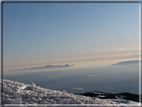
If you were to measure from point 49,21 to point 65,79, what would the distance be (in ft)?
6.12

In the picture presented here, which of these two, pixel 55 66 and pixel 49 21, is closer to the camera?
pixel 49 21

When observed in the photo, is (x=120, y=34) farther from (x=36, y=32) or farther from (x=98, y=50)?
(x=36, y=32)

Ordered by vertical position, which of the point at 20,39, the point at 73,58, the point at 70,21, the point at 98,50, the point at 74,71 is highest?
the point at 70,21

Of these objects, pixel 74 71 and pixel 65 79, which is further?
pixel 74 71

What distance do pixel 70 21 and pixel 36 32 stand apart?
1072 mm

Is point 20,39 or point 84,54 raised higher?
point 20,39

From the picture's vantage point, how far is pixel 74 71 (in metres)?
3.97

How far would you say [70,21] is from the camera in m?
3.43

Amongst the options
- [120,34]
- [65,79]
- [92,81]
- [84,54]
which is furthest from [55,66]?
[120,34]

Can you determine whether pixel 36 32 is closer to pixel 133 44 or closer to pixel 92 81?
pixel 92 81

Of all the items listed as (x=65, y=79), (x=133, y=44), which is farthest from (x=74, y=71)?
(x=133, y=44)

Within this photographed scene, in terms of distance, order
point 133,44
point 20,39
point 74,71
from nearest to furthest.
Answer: point 133,44 < point 20,39 < point 74,71

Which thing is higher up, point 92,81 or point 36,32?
point 36,32

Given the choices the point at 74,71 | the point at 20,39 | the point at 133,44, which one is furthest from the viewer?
the point at 74,71
